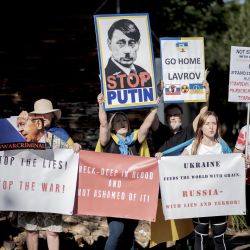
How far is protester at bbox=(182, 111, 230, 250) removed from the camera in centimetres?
668

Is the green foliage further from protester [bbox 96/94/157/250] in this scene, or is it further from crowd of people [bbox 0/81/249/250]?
protester [bbox 96/94/157/250]

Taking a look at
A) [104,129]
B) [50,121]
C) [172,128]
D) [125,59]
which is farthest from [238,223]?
[50,121]

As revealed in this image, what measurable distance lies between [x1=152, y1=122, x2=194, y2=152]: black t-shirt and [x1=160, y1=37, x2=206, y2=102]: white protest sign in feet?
1.21

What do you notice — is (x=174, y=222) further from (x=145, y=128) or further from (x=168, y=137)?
(x=145, y=128)

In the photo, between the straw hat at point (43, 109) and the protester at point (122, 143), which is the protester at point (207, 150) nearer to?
the protester at point (122, 143)

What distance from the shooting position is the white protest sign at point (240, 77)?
7.37 m

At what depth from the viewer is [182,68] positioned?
7.43 meters

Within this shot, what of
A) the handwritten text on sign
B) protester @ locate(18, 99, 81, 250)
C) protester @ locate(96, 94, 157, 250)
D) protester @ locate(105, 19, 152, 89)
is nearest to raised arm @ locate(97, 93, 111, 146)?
protester @ locate(96, 94, 157, 250)

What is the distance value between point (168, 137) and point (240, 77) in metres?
1.08

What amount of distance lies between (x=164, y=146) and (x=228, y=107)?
22.9m

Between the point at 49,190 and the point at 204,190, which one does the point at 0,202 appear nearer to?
the point at 49,190

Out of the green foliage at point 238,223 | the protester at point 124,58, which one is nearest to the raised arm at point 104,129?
the protester at point 124,58

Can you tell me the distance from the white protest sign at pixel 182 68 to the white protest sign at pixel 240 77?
0.33 m

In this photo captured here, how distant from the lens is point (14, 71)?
1351cm
